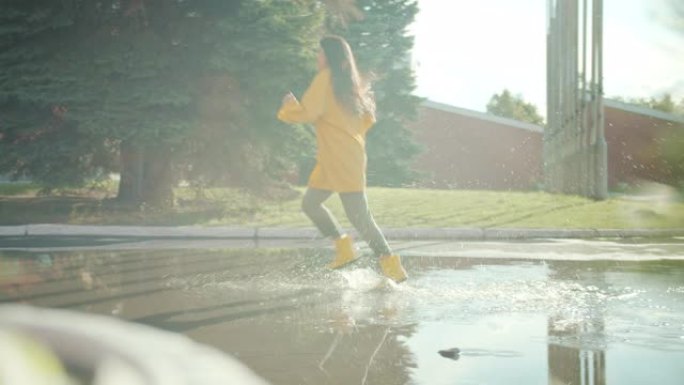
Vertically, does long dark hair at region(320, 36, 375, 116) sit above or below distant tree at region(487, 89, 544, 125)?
below

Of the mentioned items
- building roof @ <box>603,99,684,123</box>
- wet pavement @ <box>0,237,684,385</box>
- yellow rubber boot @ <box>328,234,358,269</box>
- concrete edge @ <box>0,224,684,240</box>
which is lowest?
wet pavement @ <box>0,237,684,385</box>

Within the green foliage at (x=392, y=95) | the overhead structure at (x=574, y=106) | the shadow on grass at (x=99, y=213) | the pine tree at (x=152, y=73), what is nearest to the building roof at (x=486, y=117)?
the green foliage at (x=392, y=95)

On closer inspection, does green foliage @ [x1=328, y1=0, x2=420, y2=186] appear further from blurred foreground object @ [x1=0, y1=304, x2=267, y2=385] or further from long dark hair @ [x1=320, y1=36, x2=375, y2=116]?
blurred foreground object @ [x1=0, y1=304, x2=267, y2=385]

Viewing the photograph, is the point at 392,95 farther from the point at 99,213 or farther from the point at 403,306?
the point at 403,306

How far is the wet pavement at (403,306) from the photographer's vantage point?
422 centimetres

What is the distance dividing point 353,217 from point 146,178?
1035cm

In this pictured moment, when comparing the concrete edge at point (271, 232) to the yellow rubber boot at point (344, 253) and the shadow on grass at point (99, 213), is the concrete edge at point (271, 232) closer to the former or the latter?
the shadow on grass at point (99, 213)

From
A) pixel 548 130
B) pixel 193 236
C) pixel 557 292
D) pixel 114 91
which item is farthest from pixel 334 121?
pixel 548 130

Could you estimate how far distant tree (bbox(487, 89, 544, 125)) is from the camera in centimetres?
8419

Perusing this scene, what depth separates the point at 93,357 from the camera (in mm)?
1516

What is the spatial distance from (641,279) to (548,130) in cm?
2617

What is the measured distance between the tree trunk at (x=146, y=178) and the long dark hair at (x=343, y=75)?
31.5 ft

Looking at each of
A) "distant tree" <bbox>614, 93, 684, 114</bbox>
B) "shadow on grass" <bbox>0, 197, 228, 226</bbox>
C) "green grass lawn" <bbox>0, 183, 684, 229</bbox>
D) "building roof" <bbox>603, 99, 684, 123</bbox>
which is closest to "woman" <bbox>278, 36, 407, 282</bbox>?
"green grass lawn" <bbox>0, 183, 684, 229</bbox>

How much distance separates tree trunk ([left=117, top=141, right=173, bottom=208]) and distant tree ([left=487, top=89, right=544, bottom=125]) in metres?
68.5
